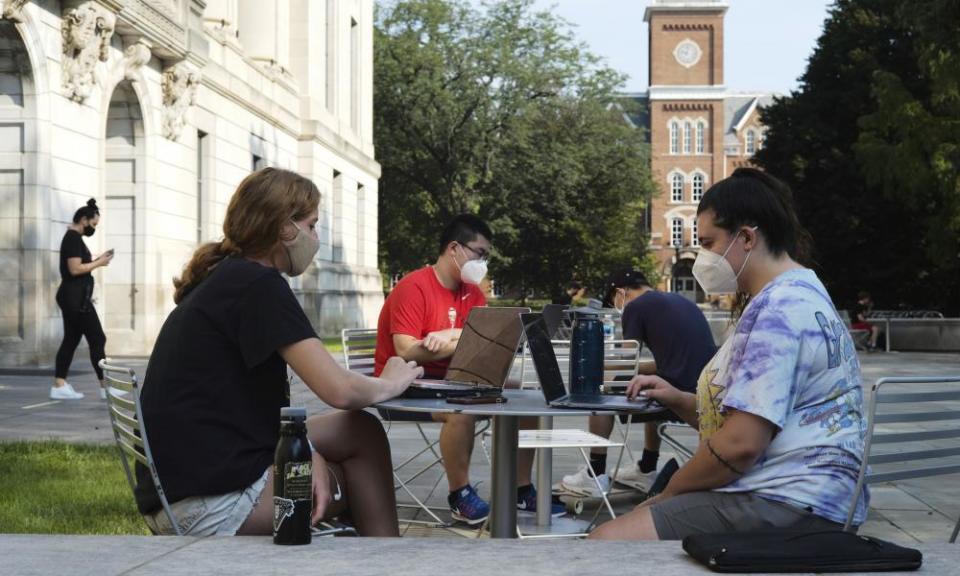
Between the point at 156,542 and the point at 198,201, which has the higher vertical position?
the point at 198,201

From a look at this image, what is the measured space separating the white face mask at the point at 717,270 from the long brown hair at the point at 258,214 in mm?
1324

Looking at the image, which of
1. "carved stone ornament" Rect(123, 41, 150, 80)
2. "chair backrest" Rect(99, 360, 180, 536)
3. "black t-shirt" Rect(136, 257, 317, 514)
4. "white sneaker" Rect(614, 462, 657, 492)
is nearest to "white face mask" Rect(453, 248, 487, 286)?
"white sneaker" Rect(614, 462, 657, 492)

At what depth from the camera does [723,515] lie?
336cm

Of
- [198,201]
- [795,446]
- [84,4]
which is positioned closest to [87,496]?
[795,446]

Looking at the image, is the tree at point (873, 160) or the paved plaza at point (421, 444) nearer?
the paved plaza at point (421, 444)

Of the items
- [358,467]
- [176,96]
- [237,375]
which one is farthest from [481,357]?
[176,96]

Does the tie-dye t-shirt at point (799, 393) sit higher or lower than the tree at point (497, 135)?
lower

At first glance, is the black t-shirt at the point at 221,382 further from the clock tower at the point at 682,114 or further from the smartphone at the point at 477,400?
→ the clock tower at the point at 682,114

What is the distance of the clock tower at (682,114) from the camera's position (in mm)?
94188

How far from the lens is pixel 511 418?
17.0 ft

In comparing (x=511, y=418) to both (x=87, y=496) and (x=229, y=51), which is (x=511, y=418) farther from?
(x=229, y=51)

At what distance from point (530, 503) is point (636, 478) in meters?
1.21

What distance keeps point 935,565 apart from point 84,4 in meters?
15.9

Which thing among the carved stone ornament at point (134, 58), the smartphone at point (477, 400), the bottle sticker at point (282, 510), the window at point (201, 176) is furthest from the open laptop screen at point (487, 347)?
the window at point (201, 176)
